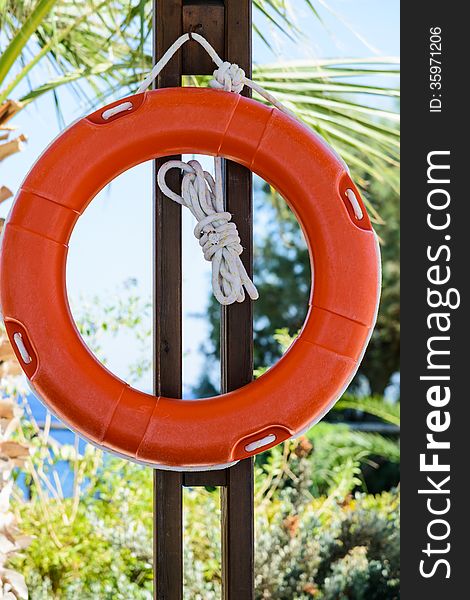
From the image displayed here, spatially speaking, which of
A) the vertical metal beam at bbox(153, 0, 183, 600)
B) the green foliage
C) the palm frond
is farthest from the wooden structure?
the green foliage

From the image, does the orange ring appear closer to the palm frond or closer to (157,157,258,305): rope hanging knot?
(157,157,258,305): rope hanging knot

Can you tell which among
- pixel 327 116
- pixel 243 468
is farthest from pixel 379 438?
pixel 243 468

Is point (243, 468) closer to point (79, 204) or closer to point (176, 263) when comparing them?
point (176, 263)

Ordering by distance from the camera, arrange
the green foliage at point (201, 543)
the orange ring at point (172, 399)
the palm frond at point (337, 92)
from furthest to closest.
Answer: the green foliage at point (201, 543) < the palm frond at point (337, 92) < the orange ring at point (172, 399)

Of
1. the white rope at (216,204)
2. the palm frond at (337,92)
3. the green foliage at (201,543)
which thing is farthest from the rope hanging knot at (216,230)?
the green foliage at (201,543)

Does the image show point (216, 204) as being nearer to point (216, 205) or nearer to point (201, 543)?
point (216, 205)

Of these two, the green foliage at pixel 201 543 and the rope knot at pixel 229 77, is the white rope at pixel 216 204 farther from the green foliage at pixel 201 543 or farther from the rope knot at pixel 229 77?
the green foliage at pixel 201 543

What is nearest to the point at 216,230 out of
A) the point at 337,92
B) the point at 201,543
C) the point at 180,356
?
the point at 180,356

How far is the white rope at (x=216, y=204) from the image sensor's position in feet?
5.05

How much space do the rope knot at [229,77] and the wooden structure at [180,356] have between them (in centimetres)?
4

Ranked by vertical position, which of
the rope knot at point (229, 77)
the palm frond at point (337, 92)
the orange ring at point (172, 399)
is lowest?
the orange ring at point (172, 399)

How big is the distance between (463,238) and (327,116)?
70cm

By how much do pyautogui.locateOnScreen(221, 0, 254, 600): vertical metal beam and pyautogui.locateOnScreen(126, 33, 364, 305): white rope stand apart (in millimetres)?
36

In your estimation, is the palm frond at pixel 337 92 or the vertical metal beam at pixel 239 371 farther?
the palm frond at pixel 337 92
